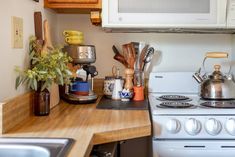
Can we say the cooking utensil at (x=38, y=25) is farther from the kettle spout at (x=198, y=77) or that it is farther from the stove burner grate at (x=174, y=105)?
the kettle spout at (x=198, y=77)

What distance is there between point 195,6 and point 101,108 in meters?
A: 0.75

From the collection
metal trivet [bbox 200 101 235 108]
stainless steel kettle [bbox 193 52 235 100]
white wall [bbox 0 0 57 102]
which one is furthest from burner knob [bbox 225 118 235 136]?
white wall [bbox 0 0 57 102]

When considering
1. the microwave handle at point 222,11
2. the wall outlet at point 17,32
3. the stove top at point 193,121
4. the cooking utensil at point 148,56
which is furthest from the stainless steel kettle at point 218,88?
the wall outlet at point 17,32

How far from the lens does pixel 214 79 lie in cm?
183

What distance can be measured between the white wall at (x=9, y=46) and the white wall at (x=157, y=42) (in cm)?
55

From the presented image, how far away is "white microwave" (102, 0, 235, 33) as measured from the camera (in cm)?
180

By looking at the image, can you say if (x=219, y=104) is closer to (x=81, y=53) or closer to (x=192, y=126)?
(x=192, y=126)

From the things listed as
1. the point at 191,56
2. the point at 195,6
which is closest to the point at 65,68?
the point at 195,6

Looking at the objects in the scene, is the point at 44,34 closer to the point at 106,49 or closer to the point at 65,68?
the point at 65,68

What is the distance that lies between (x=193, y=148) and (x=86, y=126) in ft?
1.75

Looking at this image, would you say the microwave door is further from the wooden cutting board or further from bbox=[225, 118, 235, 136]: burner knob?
bbox=[225, 118, 235, 136]: burner knob

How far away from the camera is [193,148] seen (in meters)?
1.52

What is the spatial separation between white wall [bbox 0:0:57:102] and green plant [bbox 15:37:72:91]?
0.03m

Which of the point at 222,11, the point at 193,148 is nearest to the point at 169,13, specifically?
the point at 222,11
